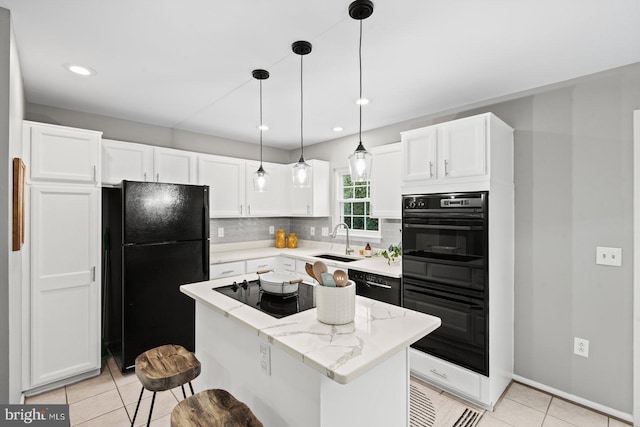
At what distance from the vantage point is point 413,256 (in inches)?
110

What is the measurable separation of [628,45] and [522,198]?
1.20 m

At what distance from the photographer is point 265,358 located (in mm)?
1580

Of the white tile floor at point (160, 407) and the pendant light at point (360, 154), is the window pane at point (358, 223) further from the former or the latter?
the pendant light at point (360, 154)

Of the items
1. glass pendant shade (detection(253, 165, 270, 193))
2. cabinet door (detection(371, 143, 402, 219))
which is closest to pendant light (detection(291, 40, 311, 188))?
glass pendant shade (detection(253, 165, 270, 193))

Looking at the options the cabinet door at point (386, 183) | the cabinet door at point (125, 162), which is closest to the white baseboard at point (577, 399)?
the cabinet door at point (386, 183)

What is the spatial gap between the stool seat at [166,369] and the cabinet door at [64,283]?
139 cm

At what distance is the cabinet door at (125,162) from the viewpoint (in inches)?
121

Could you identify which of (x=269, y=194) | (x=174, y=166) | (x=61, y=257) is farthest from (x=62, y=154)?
(x=269, y=194)

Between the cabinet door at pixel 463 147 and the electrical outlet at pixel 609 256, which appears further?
the cabinet door at pixel 463 147

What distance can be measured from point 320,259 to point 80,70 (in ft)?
9.14

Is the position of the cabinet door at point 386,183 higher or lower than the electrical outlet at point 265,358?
higher

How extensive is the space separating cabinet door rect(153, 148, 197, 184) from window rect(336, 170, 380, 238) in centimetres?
191

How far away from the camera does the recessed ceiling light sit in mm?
2271

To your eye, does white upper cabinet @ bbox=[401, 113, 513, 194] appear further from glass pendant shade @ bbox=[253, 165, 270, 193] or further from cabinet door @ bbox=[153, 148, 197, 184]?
cabinet door @ bbox=[153, 148, 197, 184]
